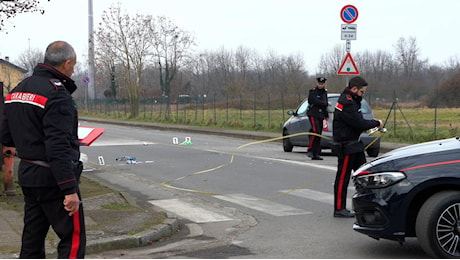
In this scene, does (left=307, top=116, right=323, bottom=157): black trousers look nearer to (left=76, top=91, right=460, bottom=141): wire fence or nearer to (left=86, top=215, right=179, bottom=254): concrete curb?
(left=76, top=91, right=460, bottom=141): wire fence

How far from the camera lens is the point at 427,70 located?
8644 cm

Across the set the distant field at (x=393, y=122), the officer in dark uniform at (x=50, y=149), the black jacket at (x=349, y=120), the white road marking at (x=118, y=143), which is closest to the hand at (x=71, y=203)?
the officer in dark uniform at (x=50, y=149)

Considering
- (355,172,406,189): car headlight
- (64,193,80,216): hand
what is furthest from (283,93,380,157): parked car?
(64,193,80,216): hand

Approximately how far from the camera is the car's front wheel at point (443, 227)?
6145mm

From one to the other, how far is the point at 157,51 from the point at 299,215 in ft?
150

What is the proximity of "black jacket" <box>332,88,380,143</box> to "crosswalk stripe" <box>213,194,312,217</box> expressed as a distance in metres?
1.34

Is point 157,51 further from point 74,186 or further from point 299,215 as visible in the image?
point 74,186

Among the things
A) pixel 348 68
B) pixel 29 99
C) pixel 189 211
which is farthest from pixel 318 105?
pixel 29 99

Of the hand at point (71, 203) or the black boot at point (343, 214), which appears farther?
the black boot at point (343, 214)

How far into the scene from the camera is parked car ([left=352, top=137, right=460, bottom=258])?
616 cm

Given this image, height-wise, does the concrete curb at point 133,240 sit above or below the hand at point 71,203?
below

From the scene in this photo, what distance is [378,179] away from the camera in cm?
659

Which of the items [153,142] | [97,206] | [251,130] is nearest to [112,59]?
[251,130]

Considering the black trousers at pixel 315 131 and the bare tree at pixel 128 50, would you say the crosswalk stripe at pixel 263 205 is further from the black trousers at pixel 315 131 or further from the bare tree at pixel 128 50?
the bare tree at pixel 128 50
